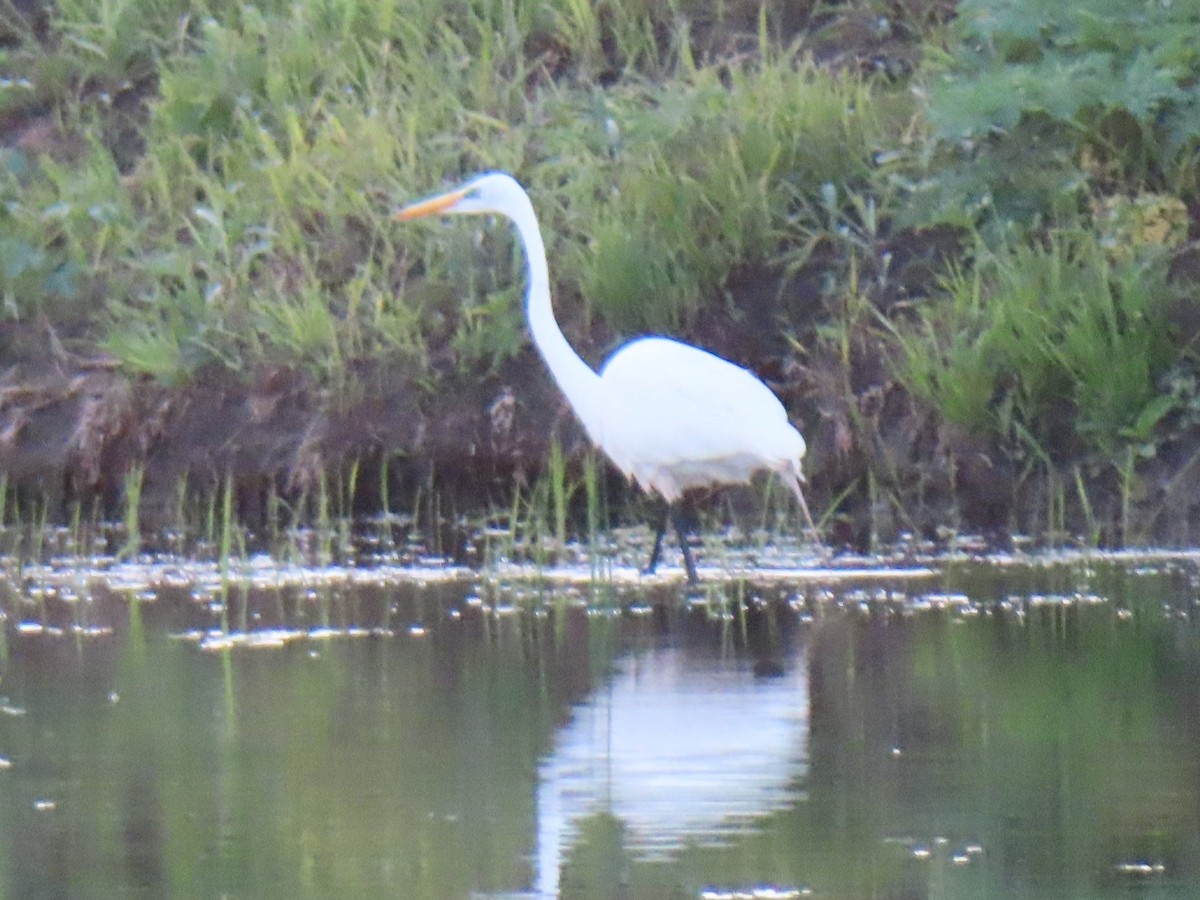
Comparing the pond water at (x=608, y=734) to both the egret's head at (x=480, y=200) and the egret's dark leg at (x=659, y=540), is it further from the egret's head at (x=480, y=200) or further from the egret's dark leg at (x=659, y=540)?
the egret's head at (x=480, y=200)

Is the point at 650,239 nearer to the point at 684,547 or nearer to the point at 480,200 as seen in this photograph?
the point at 480,200

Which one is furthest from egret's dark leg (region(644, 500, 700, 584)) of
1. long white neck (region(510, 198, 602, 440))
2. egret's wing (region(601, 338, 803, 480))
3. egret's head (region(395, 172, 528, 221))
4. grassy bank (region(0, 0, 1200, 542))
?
egret's head (region(395, 172, 528, 221))

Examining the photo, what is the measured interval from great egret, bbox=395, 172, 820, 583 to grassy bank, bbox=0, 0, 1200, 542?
0.72 metres

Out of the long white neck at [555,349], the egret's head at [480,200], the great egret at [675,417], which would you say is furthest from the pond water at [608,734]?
the egret's head at [480,200]

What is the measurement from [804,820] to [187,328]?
6.81 m

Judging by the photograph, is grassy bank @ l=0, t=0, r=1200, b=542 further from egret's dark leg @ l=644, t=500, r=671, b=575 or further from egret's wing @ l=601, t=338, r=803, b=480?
egret's wing @ l=601, t=338, r=803, b=480

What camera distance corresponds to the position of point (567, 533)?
9.51m

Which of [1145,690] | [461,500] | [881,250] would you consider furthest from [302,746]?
[881,250]

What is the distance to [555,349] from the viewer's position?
356 inches

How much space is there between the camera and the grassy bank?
9469 millimetres

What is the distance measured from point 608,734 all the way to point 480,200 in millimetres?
4352

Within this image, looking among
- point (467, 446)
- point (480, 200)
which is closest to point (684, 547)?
point (480, 200)

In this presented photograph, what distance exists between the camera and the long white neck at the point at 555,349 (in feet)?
29.2

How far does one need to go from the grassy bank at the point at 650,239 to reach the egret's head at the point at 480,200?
34.6 inches
